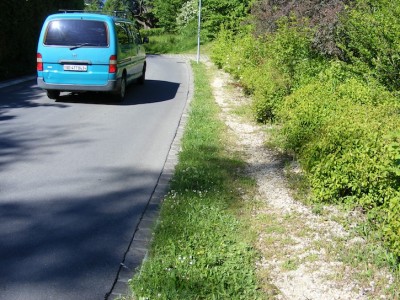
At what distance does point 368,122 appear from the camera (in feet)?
16.4

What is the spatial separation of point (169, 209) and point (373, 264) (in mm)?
2039

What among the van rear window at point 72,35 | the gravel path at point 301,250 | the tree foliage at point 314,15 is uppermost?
the tree foliage at point 314,15

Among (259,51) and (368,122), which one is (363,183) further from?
(259,51)

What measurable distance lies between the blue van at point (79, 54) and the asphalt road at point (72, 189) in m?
0.62

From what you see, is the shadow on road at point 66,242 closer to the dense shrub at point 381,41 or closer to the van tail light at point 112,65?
the dense shrub at point 381,41

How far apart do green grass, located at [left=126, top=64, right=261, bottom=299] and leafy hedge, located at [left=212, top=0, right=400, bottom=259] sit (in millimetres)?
1031

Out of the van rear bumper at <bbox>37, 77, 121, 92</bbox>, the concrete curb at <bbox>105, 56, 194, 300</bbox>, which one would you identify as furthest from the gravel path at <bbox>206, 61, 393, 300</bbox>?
the van rear bumper at <bbox>37, 77, 121, 92</bbox>

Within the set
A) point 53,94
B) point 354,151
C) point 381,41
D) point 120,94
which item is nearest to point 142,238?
point 354,151

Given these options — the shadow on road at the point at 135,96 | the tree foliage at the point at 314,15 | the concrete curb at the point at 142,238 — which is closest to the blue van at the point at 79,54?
the shadow on road at the point at 135,96

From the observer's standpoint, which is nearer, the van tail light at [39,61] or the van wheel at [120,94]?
the van tail light at [39,61]

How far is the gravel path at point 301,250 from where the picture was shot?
132 inches

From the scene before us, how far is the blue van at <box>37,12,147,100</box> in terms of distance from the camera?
10727 millimetres

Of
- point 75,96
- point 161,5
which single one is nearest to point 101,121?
point 75,96

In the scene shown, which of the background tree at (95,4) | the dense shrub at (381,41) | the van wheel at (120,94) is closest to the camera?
the dense shrub at (381,41)
